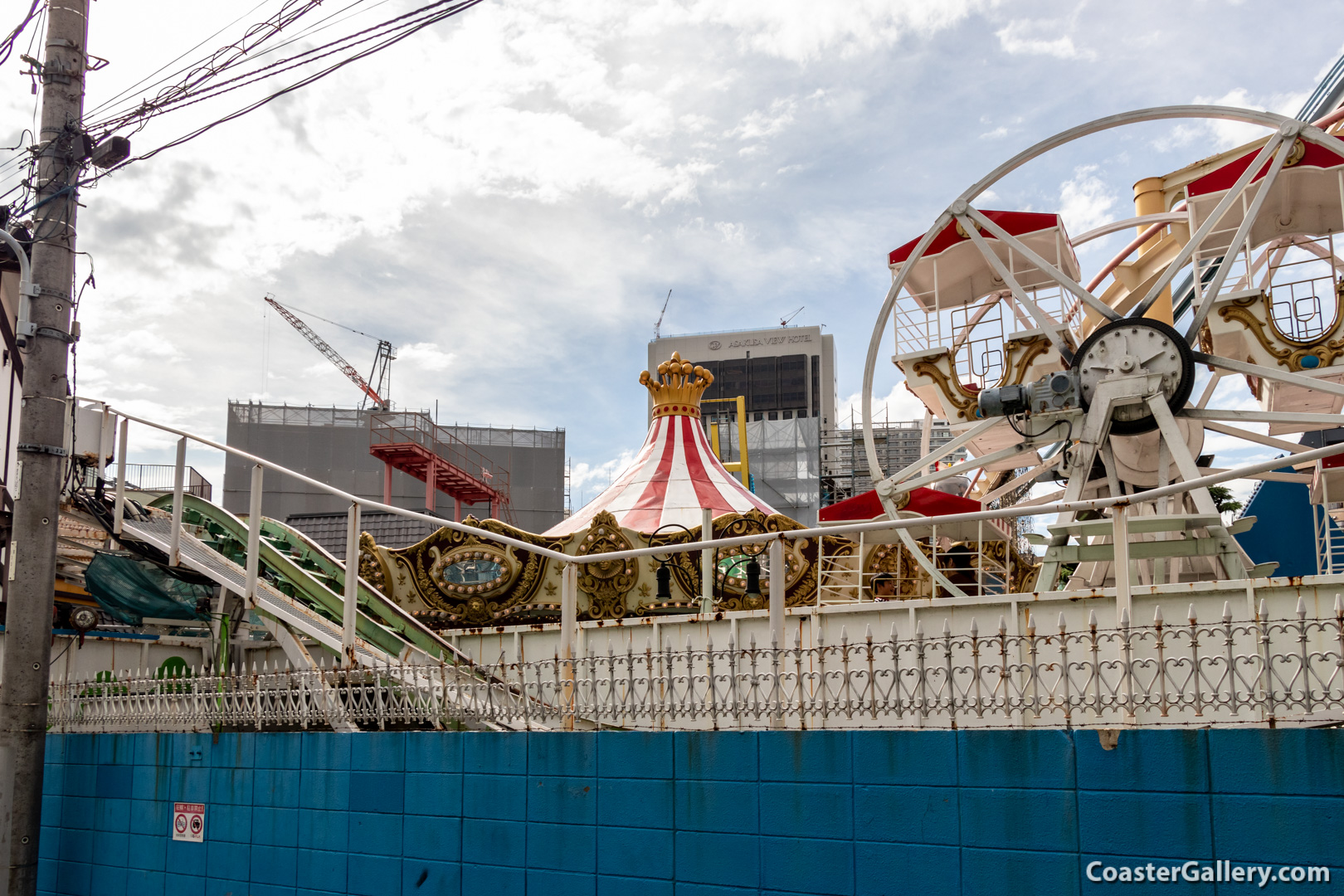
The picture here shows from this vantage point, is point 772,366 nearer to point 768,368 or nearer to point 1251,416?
point 768,368

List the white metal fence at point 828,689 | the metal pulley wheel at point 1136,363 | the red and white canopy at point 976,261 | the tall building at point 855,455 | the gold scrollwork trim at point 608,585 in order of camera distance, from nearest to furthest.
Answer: the white metal fence at point 828,689 → the metal pulley wheel at point 1136,363 → the red and white canopy at point 976,261 → the gold scrollwork trim at point 608,585 → the tall building at point 855,455

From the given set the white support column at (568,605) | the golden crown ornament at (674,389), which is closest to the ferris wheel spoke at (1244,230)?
the white support column at (568,605)

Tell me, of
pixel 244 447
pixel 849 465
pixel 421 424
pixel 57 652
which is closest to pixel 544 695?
pixel 57 652

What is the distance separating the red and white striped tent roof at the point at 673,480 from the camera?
669 inches

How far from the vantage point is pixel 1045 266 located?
456 inches

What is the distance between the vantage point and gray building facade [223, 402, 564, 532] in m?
42.0

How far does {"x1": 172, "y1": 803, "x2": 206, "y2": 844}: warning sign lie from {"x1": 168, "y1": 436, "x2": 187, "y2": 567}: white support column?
2.21m

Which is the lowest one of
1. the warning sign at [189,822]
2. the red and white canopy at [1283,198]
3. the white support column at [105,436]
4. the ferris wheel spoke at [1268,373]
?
the warning sign at [189,822]

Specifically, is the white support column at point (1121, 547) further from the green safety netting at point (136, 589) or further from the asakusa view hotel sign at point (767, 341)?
the asakusa view hotel sign at point (767, 341)

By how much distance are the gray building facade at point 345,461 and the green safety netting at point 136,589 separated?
31.1 metres

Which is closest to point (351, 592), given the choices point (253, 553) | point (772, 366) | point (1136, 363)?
point (253, 553)

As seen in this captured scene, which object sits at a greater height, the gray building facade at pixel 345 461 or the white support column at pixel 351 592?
the gray building facade at pixel 345 461

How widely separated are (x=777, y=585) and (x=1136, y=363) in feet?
19.5

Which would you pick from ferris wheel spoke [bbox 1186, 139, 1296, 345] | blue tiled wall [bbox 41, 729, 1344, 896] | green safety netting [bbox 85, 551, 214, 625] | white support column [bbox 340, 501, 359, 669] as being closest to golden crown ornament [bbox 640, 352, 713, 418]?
ferris wheel spoke [bbox 1186, 139, 1296, 345]
